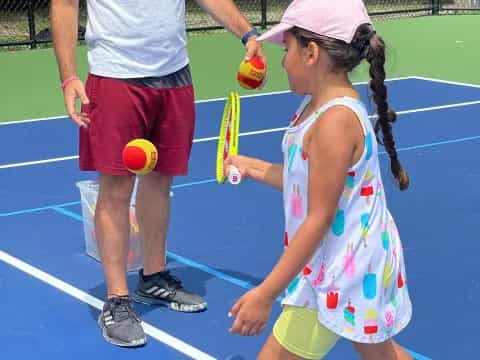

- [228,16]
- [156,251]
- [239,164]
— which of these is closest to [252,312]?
[239,164]

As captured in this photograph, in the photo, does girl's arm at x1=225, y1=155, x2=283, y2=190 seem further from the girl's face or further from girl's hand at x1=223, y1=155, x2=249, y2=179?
the girl's face

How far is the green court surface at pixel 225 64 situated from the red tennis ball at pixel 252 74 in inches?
221

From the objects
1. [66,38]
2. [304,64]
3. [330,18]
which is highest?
[330,18]

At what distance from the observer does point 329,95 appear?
9.93 ft

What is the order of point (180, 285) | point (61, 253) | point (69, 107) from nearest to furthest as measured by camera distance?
point (69, 107), point (180, 285), point (61, 253)

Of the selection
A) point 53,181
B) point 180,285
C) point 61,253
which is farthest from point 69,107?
point 53,181

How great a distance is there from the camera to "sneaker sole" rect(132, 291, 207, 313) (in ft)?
15.4

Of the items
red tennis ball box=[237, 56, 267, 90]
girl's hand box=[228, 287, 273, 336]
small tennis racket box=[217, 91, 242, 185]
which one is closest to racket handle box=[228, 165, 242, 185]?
small tennis racket box=[217, 91, 242, 185]

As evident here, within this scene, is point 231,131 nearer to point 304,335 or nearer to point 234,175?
point 234,175

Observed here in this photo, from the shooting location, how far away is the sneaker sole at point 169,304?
15.4 ft

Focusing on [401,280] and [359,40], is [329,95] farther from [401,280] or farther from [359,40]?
[401,280]

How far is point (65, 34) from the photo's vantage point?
4.39m

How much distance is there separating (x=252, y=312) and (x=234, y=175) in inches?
23.0

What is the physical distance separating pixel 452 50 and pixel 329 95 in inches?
485
